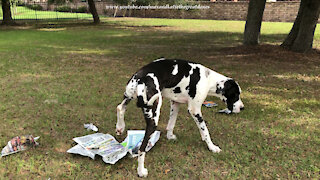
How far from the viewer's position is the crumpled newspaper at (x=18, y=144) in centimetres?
341

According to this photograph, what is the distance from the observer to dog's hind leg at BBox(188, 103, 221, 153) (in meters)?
3.31

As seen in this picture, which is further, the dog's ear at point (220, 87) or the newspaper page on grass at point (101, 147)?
the dog's ear at point (220, 87)

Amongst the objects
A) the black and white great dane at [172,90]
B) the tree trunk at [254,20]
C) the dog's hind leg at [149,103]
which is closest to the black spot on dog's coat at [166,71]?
the black and white great dane at [172,90]

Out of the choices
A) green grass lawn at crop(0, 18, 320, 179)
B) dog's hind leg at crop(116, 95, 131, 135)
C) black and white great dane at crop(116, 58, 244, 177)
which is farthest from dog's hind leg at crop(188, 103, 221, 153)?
dog's hind leg at crop(116, 95, 131, 135)

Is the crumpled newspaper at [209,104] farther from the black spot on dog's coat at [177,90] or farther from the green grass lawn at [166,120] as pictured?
the black spot on dog's coat at [177,90]

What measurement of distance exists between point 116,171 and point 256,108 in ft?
10.5

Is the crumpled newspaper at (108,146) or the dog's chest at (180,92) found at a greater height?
the dog's chest at (180,92)

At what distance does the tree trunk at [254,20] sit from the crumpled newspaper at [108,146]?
8833 mm

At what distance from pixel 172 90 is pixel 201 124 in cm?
64

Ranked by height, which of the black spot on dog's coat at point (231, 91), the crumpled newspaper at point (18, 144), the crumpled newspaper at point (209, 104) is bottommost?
the crumpled newspaper at point (18, 144)

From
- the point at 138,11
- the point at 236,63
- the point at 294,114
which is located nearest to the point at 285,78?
the point at 236,63

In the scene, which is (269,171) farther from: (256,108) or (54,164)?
(54,164)

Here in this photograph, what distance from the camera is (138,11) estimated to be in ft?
123

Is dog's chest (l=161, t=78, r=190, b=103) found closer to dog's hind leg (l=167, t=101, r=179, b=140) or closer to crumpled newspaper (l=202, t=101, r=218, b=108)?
dog's hind leg (l=167, t=101, r=179, b=140)
